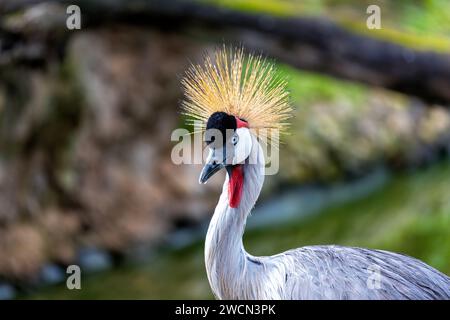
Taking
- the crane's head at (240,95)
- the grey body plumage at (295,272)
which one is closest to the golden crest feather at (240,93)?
the crane's head at (240,95)

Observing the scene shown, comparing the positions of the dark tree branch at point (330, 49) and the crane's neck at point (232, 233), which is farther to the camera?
the dark tree branch at point (330, 49)

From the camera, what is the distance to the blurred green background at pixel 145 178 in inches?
179

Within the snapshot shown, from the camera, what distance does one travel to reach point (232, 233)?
7.33ft

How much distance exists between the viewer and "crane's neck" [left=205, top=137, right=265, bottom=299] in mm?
2232

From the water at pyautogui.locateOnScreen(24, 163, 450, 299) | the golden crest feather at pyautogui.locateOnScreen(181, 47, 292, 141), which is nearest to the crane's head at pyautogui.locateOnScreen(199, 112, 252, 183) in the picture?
the golden crest feather at pyautogui.locateOnScreen(181, 47, 292, 141)

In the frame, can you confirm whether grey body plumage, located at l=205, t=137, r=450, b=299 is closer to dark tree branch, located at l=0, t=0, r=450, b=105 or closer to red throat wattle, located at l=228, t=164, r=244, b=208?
red throat wattle, located at l=228, t=164, r=244, b=208

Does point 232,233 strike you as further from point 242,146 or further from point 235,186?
point 242,146

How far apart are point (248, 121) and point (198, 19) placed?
178 cm

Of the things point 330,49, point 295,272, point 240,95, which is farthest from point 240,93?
point 330,49

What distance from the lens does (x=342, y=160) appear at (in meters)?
6.76

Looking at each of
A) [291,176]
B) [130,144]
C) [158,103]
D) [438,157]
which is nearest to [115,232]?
[130,144]

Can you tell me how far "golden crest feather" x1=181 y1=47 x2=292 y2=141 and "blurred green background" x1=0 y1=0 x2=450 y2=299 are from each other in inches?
64.7

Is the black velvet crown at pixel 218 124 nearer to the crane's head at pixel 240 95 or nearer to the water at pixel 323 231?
the crane's head at pixel 240 95

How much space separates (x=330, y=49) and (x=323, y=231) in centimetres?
200
